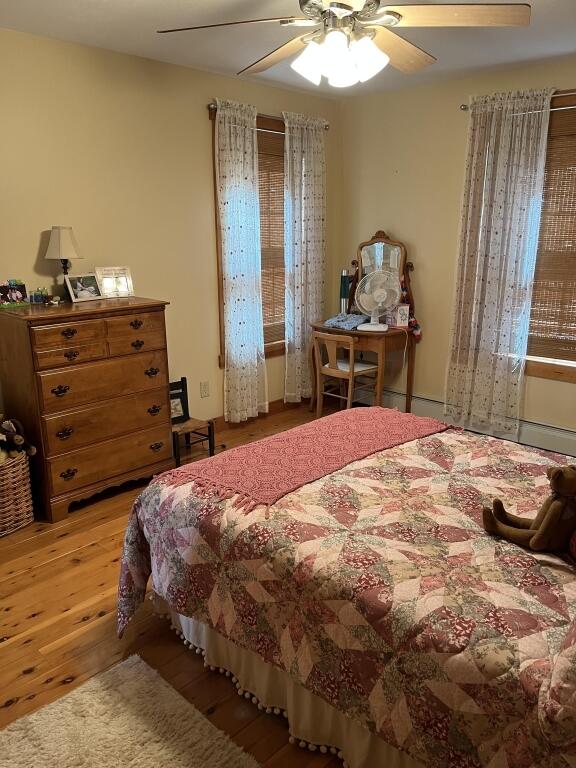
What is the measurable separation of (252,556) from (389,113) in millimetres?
3794

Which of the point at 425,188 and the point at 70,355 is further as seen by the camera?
the point at 425,188

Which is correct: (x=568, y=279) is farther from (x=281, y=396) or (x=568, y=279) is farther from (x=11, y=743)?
(x=11, y=743)

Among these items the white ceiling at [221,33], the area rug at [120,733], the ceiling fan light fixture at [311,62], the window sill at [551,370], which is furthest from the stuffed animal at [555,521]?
the window sill at [551,370]

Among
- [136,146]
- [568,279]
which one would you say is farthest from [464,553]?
[136,146]

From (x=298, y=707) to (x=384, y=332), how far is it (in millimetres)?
2899

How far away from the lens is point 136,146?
138 inches

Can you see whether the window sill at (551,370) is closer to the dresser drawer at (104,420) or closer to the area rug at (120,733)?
the dresser drawer at (104,420)

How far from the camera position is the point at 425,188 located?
4254 mm

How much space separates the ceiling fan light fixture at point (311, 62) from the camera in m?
2.11

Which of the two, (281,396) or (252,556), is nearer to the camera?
(252,556)

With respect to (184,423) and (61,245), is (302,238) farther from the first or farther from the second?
(61,245)

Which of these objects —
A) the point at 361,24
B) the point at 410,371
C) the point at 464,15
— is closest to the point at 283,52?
the point at 361,24

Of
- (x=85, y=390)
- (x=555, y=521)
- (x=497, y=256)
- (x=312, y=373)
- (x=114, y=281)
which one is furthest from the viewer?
(x=312, y=373)

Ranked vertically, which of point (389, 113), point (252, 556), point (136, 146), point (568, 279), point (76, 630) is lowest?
point (76, 630)
